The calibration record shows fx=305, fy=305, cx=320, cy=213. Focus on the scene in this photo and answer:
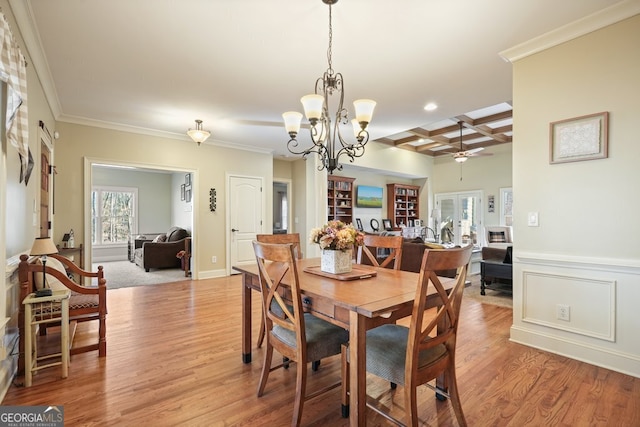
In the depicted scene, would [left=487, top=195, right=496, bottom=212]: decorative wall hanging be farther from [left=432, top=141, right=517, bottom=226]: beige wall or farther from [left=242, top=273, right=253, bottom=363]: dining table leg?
[left=242, top=273, right=253, bottom=363]: dining table leg

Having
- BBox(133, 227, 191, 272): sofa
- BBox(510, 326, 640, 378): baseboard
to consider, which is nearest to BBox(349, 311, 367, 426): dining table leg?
BBox(510, 326, 640, 378): baseboard

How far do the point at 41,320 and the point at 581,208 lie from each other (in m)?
4.23

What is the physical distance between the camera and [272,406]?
185 cm

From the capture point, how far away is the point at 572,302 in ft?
8.12

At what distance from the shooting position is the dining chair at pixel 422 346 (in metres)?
1.38

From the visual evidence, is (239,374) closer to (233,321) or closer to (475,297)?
(233,321)

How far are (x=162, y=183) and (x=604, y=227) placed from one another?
9755 millimetres

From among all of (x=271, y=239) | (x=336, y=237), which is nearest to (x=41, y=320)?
(x=271, y=239)

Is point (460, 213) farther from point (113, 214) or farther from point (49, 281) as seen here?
point (113, 214)

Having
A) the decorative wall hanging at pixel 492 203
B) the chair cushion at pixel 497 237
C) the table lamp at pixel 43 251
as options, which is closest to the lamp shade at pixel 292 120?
the table lamp at pixel 43 251

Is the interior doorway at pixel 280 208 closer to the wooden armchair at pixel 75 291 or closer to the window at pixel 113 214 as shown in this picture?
the window at pixel 113 214

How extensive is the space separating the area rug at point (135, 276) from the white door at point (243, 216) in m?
1.03

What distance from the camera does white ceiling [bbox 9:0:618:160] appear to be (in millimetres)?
2160

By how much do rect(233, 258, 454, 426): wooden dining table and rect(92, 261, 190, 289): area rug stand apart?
14.8 ft
